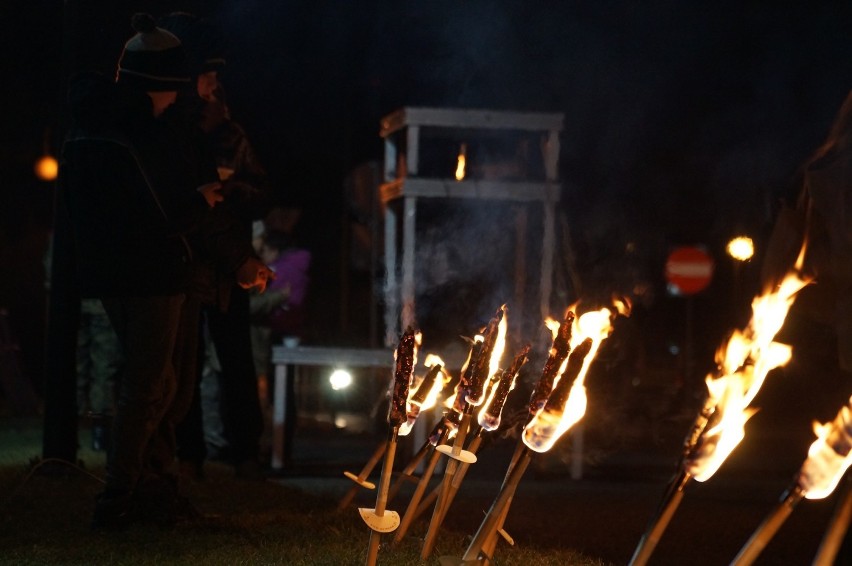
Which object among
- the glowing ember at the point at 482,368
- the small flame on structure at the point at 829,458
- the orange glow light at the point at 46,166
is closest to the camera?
the small flame on structure at the point at 829,458

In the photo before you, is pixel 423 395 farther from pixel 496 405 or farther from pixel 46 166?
pixel 46 166

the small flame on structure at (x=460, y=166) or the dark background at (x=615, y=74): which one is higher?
the dark background at (x=615, y=74)

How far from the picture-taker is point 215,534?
17.4 feet

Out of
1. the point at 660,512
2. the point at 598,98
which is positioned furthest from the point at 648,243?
the point at 660,512

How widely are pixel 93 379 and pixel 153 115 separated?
167 inches

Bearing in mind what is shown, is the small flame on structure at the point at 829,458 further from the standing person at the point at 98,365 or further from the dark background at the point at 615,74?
the standing person at the point at 98,365

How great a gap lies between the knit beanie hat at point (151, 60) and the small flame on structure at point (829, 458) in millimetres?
3767

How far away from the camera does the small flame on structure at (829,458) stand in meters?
2.90

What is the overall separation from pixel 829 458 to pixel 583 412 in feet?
3.47

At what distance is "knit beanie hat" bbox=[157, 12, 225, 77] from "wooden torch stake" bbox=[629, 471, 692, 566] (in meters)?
4.42

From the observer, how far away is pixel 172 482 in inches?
228

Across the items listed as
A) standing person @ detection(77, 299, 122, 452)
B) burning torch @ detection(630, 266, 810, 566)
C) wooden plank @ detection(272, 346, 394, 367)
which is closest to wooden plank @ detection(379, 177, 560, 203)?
wooden plank @ detection(272, 346, 394, 367)

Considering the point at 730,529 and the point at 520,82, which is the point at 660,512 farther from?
the point at 520,82

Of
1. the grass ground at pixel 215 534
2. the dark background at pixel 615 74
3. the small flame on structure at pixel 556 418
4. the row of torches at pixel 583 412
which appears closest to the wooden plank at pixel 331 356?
the grass ground at pixel 215 534
